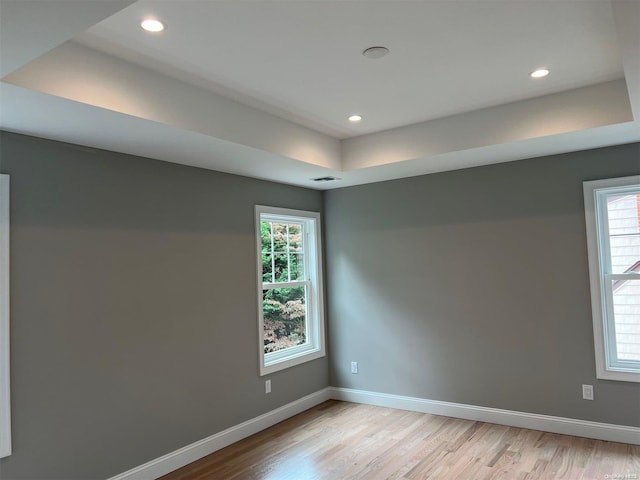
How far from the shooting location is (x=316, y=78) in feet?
9.26

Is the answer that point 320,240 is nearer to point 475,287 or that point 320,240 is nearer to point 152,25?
point 475,287

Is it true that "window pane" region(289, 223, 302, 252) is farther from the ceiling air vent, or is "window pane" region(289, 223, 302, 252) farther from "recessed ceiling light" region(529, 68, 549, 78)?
"recessed ceiling light" region(529, 68, 549, 78)

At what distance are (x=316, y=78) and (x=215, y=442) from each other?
292 centimetres

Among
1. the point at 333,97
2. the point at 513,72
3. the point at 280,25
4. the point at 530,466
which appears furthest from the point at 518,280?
the point at 280,25

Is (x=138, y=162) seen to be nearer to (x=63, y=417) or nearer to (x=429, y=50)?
(x=63, y=417)

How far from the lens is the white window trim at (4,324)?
2.47 meters

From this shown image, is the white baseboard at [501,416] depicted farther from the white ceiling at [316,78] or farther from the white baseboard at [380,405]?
the white ceiling at [316,78]

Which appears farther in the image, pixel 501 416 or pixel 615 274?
pixel 501 416

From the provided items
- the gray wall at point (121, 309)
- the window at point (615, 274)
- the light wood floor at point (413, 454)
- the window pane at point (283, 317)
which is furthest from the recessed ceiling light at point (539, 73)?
the window pane at point (283, 317)

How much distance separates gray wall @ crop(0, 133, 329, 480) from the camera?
2.63m

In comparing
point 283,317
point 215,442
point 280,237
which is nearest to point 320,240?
point 280,237

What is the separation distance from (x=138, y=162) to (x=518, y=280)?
3.29 m

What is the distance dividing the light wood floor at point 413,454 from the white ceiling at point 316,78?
2.33m

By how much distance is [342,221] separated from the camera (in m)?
5.04
